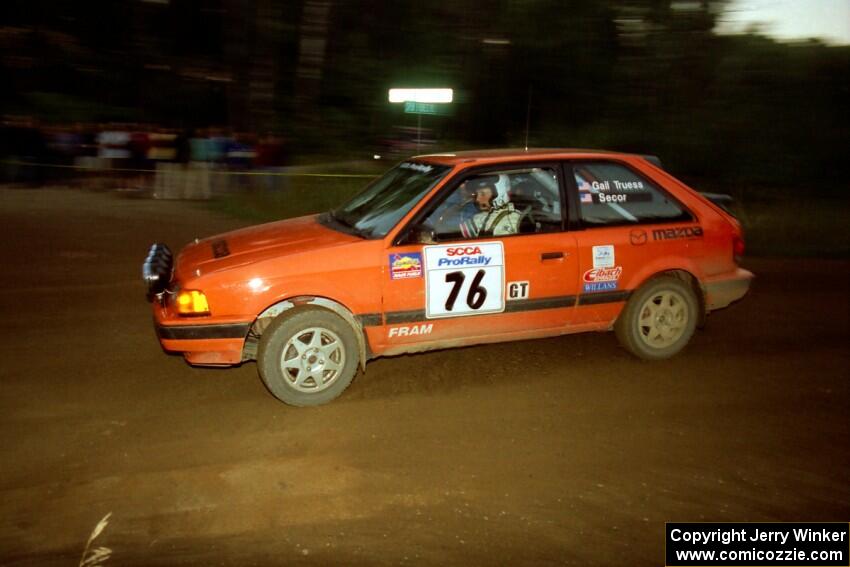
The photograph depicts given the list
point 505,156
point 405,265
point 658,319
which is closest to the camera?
point 405,265

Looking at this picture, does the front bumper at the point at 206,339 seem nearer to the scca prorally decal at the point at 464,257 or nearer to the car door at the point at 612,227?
the scca prorally decal at the point at 464,257

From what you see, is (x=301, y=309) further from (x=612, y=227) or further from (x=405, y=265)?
(x=612, y=227)

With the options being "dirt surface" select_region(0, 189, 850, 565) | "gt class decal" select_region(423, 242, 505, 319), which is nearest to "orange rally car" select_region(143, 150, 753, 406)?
"gt class decal" select_region(423, 242, 505, 319)

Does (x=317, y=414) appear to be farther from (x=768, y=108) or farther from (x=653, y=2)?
(x=653, y=2)

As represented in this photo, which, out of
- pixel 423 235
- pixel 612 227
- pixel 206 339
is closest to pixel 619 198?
pixel 612 227

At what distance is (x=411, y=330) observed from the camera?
200 inches

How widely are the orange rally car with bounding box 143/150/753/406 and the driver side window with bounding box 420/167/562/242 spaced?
0.03ft

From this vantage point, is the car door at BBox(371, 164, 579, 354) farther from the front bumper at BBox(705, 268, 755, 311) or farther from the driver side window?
the front bumper at BBox(705, 268, 755, 311)

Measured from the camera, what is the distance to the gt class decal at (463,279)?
4984 millimetres

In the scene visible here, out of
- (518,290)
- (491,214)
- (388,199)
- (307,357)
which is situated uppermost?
(388,199)

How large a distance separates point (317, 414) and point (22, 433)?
1781mm

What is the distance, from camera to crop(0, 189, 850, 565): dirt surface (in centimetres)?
346

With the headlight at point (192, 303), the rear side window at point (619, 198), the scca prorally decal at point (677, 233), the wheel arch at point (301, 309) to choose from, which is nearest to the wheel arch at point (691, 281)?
the scca prorally decal at point (677, 233)

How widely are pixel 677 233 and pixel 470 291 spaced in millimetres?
1781
